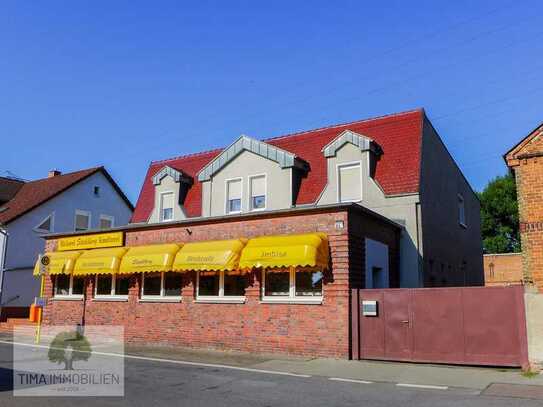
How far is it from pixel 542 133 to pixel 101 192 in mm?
29832

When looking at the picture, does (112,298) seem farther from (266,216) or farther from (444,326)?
(444,326)

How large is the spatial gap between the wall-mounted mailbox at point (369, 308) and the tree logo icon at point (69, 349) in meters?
7.54

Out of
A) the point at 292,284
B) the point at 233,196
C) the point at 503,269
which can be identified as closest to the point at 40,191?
the point at 233,196

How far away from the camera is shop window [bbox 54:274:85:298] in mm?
20766

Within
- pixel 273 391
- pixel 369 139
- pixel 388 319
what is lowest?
pixel 273 391

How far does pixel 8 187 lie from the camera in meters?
37.4

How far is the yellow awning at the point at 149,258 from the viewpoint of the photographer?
17323 mm

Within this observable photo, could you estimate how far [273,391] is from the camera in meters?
9.88

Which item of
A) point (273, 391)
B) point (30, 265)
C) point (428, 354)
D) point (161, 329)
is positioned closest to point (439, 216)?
point (428, 354)

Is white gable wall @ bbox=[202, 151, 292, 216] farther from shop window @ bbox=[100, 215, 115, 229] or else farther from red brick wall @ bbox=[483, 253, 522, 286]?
red brick wall @ bbox=[483, 253, 522, 286]

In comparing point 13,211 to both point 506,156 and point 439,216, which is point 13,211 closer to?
point 439,216

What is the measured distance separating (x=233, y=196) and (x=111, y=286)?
22.0 ft

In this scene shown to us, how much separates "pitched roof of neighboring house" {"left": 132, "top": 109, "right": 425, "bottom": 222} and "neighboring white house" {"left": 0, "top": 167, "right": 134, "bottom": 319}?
889 cm

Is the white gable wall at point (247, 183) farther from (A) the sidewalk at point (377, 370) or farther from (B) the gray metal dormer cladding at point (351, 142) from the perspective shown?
(A) the sidewalk at point (377, 370)
